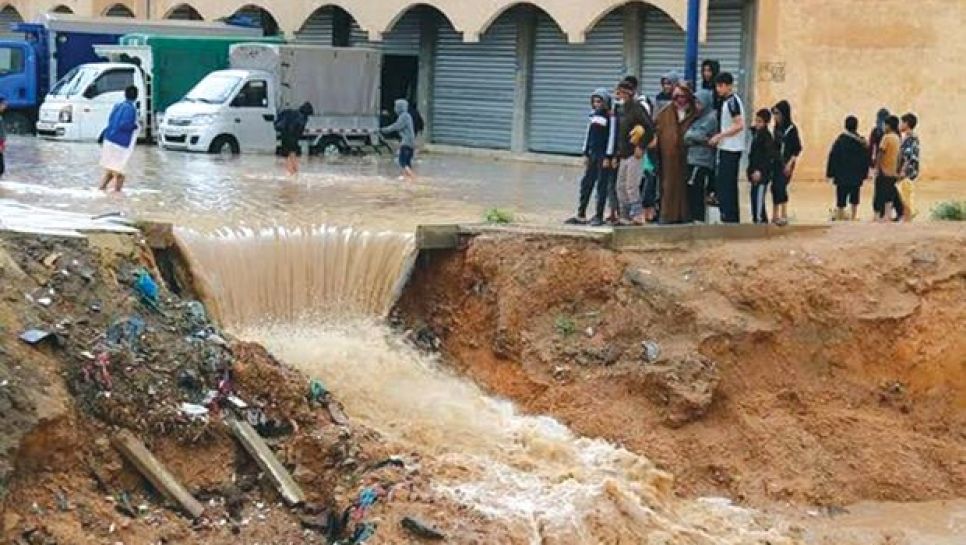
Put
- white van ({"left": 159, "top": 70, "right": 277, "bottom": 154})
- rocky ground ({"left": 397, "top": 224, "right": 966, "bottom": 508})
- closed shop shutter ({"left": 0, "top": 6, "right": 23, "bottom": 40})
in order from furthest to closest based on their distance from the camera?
closed shop shutter ({"left": 0, "top": 6, "right": 23, "bottom": 40}), white van ({"left": 159, "top": 70, "right": 277, "bottom": 154}), rocky ground ({"left": 397, "top": 224, "right": 966, "bottom": 508})

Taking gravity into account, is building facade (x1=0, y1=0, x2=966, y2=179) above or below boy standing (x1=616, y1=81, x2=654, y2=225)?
above

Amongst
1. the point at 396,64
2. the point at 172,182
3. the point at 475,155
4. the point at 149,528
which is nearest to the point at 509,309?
the point at 149,528

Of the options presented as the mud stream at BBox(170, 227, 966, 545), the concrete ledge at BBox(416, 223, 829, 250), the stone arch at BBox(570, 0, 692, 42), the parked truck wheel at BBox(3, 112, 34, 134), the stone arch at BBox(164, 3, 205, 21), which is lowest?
the mud stream at BBox(170, 227, 966, 545)

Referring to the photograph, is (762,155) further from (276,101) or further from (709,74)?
(276,101)

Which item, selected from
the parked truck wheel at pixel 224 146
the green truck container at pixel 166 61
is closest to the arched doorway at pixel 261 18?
the green truck container at pixel 166 61

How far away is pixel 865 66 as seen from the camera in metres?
25.4

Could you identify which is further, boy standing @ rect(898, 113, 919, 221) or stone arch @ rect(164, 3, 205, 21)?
stone arch @ rect(164, 3, 205, 21)

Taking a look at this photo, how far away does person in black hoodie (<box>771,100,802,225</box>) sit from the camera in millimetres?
16141

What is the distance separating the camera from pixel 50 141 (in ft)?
99.7

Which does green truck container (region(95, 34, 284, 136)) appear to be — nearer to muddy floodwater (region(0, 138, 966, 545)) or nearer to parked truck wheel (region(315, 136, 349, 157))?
parked truck wheel (region(315, 136, 349, 157))

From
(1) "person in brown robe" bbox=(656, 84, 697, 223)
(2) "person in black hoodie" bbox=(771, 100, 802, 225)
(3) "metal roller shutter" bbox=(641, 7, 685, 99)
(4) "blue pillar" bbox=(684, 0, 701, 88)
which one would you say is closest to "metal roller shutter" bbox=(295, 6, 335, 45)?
(3) "metal roller shutter" bbox=(641, 7, 685, 99)

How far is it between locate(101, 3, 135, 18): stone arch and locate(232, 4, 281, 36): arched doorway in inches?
173

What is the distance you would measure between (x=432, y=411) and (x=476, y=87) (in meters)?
20.1

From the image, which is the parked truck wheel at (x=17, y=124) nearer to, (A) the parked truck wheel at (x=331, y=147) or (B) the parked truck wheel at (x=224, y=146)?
(B) the parked truck wheel at (x=224, y=146)
